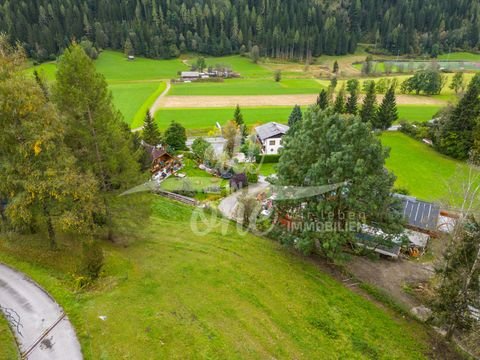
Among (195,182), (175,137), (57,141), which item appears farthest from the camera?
(175,137)

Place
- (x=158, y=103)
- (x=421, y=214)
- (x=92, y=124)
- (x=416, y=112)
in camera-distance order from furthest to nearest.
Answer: (x=158, y=103)
(x=416, y=112)
(x=421, y=214)
(x=92, y=124)

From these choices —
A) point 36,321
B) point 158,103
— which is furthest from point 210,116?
point 36,321

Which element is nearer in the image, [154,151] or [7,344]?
[7,344]

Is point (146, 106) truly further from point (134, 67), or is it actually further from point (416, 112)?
point (416, 112)

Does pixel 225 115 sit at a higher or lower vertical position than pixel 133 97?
lower

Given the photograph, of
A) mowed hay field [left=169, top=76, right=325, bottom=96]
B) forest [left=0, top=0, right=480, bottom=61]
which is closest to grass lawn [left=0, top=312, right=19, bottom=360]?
mowed hay field [left=169, top=76, right=325, bottom=96]

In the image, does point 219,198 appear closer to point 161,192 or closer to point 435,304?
point 161,192

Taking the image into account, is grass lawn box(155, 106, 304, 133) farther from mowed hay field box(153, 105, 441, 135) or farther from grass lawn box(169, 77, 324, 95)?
grass lawn box(169, 77, 324, 95)
